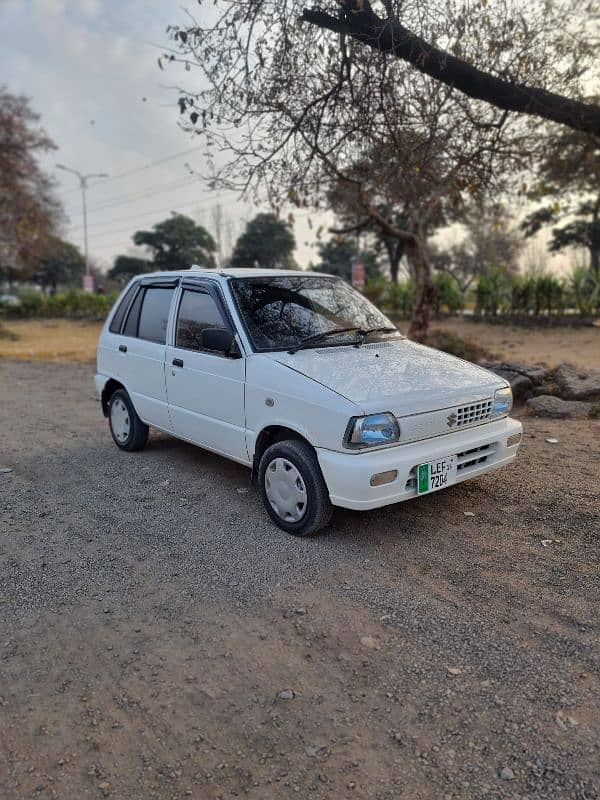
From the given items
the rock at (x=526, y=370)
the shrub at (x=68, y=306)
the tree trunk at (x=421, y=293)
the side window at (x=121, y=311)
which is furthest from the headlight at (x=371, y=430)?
the shrub at (x=68, y=306)

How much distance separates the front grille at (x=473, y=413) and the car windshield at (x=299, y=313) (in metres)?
1.09

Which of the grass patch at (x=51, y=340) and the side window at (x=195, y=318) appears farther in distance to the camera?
the grass patch at (x=51, y=340)

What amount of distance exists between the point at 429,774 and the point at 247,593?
1.49 m

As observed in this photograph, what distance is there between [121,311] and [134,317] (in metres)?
0.31

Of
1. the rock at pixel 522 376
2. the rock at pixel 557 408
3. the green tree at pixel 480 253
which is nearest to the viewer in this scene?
the rock at pixel 557 408

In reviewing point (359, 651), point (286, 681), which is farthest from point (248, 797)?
point (359, 651)

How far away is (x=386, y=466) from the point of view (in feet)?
12.0

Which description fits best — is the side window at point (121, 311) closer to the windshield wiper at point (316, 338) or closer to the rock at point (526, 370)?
the windshield wiper at point (316, 338)

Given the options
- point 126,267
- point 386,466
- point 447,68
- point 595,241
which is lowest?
point 386,466

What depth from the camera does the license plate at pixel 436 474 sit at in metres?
3.84

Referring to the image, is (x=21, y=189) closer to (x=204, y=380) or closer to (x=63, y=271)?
(x=204, y=380)

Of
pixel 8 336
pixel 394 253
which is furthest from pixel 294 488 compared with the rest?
pixel 394 253

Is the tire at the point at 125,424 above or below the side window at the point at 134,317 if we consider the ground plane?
below

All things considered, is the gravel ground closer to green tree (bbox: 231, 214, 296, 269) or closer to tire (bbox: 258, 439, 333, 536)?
tire (bbox: 258, 439, 333, 536)
